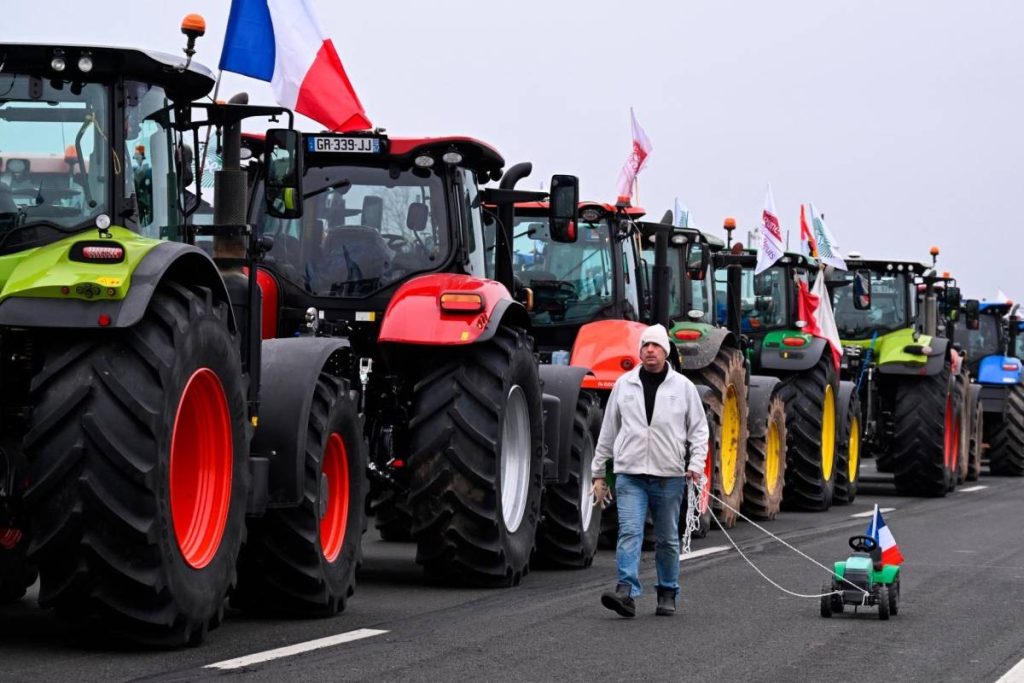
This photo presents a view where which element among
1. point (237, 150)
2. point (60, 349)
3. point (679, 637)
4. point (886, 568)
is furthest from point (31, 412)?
point (886, 568)

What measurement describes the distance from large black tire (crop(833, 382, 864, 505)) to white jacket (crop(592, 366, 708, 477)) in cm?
1019

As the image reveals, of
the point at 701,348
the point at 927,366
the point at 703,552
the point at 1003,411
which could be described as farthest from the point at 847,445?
the point at 1003,411

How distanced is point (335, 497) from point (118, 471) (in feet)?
9.28

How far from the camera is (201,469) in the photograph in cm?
877

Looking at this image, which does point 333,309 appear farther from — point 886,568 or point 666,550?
point 886,568

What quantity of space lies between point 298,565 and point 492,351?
233 centimetres

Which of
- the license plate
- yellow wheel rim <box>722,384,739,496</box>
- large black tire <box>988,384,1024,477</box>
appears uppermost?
the license plate

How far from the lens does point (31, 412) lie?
8.02 m

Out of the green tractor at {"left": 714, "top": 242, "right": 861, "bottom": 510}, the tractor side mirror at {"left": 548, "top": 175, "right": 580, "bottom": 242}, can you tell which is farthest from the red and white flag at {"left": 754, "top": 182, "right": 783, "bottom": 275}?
the tractor side mirror at {"left": 548, "top": 175, "right": 580, "bottom": 242}

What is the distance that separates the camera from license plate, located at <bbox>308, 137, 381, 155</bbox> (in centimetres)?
1212

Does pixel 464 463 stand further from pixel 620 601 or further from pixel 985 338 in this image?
pixel 985 338

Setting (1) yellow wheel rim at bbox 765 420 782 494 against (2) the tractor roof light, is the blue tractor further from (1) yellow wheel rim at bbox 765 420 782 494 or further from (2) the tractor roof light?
(2) the tractor roof light

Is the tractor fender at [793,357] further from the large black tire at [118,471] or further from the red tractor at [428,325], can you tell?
the large black tire at [118,471]

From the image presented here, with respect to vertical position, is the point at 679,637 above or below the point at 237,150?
below
